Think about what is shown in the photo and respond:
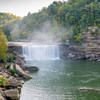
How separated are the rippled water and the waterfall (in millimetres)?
16666

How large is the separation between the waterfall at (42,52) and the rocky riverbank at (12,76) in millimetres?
2447

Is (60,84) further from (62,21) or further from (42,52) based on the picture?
(62,21)

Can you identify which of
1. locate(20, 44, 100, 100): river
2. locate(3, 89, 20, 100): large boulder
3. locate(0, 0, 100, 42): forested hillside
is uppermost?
locate(0, 0, 100, 42): forested hillside

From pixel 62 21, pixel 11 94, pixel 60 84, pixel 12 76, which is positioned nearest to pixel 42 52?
pixel 62 21

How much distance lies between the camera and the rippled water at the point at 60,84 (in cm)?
2952

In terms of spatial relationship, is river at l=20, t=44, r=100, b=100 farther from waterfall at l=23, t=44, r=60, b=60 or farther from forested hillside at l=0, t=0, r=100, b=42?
forested hillside at l=0, t=0, r=100, b=42

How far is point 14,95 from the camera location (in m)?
26.5

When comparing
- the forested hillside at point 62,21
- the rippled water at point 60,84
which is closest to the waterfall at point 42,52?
the forested hillside at point 62,21

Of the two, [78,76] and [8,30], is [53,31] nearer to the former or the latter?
[8,30]

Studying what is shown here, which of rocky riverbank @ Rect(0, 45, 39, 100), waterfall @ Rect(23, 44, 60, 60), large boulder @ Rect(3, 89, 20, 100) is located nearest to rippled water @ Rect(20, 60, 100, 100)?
rocky riverbank @ Rect(0, 45, 39, 100)

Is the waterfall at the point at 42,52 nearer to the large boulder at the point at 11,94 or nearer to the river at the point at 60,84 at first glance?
the river at the point at 60,84

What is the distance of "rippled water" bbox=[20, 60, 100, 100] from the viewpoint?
96.8 ft

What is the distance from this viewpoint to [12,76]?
3794 centimetres

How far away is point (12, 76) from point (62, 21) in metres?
45.8
